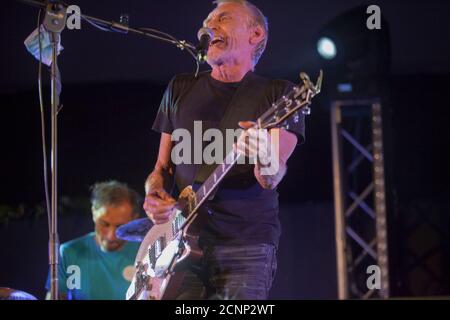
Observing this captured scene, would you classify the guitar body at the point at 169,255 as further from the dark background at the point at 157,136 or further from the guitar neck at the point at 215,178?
the dark background at the point at 157,136

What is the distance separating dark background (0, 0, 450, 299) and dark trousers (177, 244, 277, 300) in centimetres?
319

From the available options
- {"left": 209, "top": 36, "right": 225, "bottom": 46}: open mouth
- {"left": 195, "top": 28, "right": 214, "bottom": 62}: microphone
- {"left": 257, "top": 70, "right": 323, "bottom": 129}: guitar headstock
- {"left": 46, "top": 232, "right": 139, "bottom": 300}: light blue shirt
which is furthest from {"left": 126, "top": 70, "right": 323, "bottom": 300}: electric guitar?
{"left": 46, "top": 232, "right": 139, "bottom": 300}: light blue shirt

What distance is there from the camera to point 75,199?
22.4ft

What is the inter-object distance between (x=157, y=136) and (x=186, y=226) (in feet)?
12.2

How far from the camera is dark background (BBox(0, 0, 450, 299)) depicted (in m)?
6.36

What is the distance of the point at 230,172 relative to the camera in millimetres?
3250

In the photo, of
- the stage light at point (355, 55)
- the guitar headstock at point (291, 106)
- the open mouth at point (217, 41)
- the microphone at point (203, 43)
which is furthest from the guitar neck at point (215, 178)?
the stage light at point (355, 55)

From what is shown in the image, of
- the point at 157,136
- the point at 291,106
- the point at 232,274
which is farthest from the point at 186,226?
the point at 157,136

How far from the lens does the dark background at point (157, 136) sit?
250 inches

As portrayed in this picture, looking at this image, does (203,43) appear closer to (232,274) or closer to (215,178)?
(215,178)

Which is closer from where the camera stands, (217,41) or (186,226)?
(186,226)

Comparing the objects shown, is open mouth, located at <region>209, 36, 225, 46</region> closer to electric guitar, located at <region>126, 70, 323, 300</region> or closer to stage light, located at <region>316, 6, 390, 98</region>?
electric guitar, located at <region>126, 70, 323, 300</region>

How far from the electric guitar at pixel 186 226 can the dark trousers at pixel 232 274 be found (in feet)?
0.18
